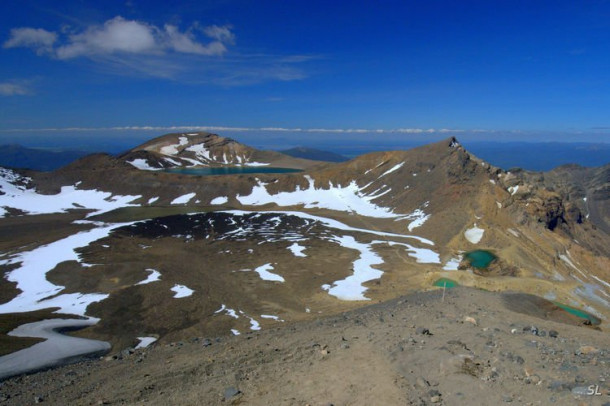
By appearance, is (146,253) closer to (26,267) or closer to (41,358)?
(26,267)

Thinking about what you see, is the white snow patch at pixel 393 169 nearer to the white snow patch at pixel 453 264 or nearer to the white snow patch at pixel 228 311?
the white snow patch at pixel 453 264

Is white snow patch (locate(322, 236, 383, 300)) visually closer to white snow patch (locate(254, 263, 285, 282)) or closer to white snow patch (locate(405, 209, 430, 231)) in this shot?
white snow patch (locate(254, 263, 285, 282))

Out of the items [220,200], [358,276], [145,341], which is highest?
[220,200]

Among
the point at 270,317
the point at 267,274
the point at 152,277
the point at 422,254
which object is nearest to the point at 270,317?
the point at 270,317

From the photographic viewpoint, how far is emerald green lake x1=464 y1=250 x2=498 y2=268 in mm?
61781

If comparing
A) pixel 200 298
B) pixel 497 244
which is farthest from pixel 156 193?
pixel 497 244

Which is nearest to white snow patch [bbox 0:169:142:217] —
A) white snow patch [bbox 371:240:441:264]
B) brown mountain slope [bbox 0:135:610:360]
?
brown mountain slope [bbox 0:135:610:360]

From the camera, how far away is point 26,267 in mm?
57281

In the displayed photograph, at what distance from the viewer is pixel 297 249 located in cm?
6900

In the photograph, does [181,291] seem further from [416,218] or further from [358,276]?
[416,218]

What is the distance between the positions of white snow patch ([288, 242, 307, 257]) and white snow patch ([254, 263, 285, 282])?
7.31 metres

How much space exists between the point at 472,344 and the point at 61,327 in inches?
1372

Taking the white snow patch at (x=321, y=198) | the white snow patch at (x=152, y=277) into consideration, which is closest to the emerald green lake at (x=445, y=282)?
the white snow patch at (x=152, y=277)

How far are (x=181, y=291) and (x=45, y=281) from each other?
68.5 ft
